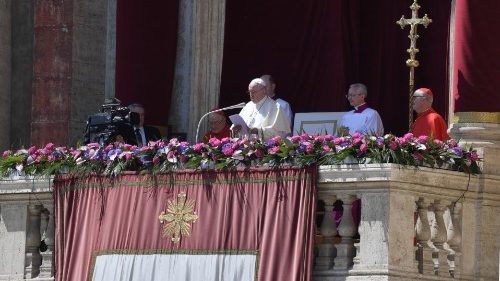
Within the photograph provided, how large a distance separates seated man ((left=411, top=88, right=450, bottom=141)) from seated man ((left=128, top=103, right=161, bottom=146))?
130 inches

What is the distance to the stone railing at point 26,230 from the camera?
23.9 meters

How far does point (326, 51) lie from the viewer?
26641mm

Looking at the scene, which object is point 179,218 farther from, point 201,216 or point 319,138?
point 319,138

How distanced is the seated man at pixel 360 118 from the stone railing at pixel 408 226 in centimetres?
109

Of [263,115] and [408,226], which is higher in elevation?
[263,115]

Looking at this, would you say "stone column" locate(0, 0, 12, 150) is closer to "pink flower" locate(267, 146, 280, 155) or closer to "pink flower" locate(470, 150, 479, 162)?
"pink flower" locate(267, 146, 280, 155)

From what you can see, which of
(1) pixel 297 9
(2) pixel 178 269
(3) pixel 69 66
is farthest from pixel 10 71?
(2) pixel 178 269

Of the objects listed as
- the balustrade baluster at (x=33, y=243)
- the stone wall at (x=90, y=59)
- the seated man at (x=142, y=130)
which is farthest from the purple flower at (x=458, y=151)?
the stone wall at (x=90, y=59)

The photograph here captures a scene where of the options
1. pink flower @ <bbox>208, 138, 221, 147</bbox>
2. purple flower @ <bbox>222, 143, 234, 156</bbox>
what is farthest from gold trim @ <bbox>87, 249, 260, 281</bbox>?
pink flower @ <bbox>208, 138, 221, 147</bbox>

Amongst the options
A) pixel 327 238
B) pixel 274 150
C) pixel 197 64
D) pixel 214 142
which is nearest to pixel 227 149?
pixel 214 142

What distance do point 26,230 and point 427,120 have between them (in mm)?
4544

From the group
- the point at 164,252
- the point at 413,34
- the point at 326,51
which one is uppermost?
the point at 413,34

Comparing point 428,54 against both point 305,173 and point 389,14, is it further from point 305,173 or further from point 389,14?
point 305,173

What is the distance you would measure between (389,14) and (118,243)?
5.45m
